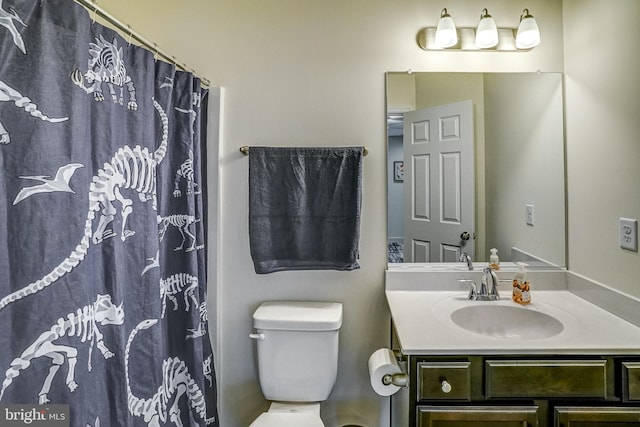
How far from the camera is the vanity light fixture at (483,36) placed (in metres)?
1.53

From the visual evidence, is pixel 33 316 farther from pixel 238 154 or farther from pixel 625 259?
pixel 625 259

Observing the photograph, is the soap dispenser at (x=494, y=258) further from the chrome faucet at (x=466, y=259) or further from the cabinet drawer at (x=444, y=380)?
the cabinet drawer at (x=444, y=380)

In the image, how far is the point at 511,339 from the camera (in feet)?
3.79

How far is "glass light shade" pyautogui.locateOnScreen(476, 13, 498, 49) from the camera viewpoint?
1.53 m

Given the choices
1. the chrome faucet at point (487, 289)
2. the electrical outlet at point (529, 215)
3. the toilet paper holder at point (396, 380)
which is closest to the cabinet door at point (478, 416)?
the toilet paper holder at point (396, 380)

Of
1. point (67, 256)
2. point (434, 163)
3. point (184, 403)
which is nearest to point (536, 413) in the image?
point (434, 163)

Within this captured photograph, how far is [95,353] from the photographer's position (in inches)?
35.3

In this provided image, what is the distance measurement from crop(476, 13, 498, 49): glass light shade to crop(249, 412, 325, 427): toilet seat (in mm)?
1899

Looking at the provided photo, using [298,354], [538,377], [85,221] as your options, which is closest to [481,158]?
[538,377]

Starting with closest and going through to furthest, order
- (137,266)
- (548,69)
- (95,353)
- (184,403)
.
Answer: (95,353) < (137,266) < (184,403) < (548,69)

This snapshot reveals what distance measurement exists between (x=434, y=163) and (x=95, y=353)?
1561 millimetres

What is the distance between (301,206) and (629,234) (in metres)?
1.32

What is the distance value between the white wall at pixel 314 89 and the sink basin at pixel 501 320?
40 cm

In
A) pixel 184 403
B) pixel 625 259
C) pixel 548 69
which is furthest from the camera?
pixel 548 69
